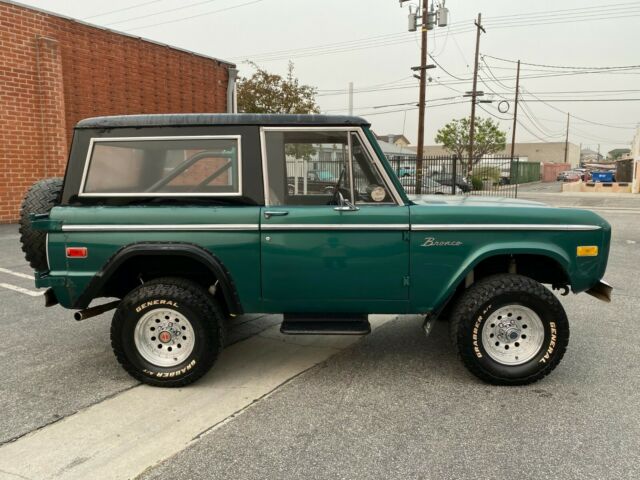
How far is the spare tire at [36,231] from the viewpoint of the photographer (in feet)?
12.1

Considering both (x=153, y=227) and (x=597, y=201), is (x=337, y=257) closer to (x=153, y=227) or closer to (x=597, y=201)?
(x=153, y=227)

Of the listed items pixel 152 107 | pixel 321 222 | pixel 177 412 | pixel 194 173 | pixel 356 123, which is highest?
pixel 152 107

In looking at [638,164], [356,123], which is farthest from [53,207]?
[638,164]

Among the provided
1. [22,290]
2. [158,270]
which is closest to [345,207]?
[158,270]

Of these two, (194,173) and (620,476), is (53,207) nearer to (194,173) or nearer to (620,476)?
(194,173)

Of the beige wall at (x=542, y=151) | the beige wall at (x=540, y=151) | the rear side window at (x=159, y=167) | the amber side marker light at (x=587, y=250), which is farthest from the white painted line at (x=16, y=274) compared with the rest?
the beige wall at (x=542, y=151)

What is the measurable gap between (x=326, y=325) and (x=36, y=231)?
225 centimetres

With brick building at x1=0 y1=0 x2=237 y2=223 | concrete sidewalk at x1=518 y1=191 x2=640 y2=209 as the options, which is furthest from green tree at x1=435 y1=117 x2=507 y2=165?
brick building at x1=0 y1=0 x2=237 y2=223

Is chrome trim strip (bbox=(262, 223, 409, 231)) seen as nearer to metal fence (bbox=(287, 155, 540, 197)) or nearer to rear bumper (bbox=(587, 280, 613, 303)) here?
metal fence (bbox=(287, 155, 540, 197))

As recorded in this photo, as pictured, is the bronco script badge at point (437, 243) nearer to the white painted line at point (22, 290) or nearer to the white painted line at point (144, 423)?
the white painted line at point (144, 423)

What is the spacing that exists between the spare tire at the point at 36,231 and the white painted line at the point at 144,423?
3.95 feet

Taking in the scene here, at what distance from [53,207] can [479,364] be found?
10.8ft

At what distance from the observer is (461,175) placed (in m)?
31.7

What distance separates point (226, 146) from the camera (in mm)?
3662
